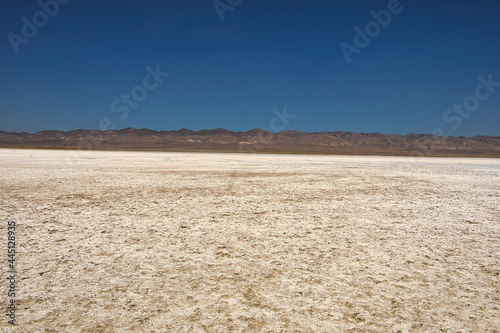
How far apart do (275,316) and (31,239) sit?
404 cm

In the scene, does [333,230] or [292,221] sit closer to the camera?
[333,230]

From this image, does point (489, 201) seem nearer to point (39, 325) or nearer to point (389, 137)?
point (39, 325)

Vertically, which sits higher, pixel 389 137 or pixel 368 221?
pixel 389 137

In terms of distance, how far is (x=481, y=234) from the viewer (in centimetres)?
A: 539

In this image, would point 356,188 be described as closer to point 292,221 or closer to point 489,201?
point 489,201

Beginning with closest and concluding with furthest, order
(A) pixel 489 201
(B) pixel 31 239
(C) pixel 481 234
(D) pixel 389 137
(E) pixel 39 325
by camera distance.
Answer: (E) pixel 39 325
(B) pixel 31 239
(C) pixel 481 234
(A) pixel 489 201
(D) pixel 389 137

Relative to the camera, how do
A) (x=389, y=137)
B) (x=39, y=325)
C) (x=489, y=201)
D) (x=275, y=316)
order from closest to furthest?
(x=39, y=325), (x=275, y=316), (x=489, y=201), (x=389, y=137)

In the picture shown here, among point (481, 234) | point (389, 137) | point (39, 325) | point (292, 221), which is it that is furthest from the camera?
point (389, 137)

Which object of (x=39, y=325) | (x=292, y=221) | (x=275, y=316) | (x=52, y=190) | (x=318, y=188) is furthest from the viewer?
(x=318, y=188)

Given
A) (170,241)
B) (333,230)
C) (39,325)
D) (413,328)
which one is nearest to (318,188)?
(333,230)

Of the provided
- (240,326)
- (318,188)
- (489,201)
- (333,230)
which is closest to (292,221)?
(333,230)

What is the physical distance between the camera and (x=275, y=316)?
8.92 feet

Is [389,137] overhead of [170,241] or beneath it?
→ overhead

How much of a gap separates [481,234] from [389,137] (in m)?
184
